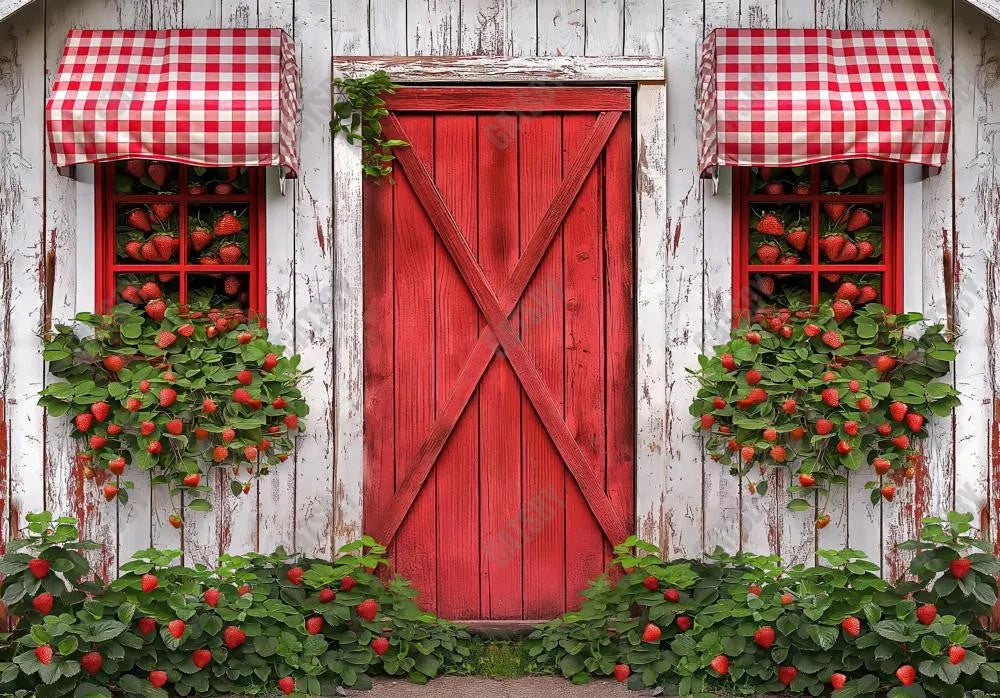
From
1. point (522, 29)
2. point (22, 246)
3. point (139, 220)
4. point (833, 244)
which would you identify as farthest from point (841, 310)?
point (22, 246)

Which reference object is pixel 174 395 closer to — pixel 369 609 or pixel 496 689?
pixel 369 609

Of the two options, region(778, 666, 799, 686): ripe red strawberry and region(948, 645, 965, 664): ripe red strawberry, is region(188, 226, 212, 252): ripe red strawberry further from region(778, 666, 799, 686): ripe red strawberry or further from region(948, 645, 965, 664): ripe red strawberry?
region(948, 645, 965, 664): ripe red strawberry

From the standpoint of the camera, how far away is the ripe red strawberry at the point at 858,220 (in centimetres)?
425

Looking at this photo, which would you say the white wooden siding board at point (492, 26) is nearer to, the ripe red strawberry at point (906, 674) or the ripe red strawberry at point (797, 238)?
the ripe red strawberry at point (797, 238)

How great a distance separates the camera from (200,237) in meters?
4.22

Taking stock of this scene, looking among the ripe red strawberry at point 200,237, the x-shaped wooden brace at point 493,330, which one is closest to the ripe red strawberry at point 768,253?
the x-shaped wooden brace at point 493,330

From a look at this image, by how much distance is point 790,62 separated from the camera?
4.10m

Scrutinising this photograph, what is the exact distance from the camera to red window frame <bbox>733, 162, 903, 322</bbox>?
14.0ft

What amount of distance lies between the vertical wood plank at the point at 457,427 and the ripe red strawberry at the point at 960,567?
182cm

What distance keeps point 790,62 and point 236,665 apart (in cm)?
343

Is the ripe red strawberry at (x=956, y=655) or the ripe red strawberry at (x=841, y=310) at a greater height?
the ripe red strawberry at (x=841, y=310)

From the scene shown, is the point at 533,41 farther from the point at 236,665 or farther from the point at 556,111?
the point at 236,665

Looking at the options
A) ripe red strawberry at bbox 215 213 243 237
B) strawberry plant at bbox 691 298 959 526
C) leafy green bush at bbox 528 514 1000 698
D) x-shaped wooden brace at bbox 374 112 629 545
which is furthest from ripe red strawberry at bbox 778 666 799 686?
ripe red strawberry at bbox 215 213 243 237

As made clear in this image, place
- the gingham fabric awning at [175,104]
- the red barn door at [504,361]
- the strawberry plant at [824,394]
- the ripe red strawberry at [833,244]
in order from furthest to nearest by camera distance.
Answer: the red barn door at [504,361] → the ripe red strawberry at [833,244] → the strawberry plant at [824,394] → the gingham fabric awning at [175,104]
